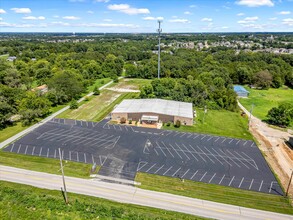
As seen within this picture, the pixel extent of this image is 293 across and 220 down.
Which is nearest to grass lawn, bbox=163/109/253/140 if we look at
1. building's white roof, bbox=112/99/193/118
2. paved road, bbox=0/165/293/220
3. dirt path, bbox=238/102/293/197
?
dirt path, bbox=238/102/293/197

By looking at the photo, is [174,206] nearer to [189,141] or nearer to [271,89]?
[189,141]

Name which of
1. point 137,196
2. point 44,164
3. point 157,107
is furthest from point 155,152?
point 157,107

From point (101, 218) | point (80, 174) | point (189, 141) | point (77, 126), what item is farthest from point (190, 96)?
point (101, 218)

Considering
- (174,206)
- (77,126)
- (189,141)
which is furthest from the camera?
(77,126)

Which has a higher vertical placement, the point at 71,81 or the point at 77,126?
the point at 71,81

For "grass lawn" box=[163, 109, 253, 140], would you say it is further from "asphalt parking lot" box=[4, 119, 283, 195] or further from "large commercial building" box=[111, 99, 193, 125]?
"asphalt parking lot" box=[4, 119, 283, 195]

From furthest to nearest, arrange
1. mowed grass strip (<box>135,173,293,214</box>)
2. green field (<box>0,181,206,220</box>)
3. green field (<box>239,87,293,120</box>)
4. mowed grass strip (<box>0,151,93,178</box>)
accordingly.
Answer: green field (<box>239,87,293,120</box>) → mowed grass strip (<box>0,151,93,178</box>) → mowed grass strip (<box>135,173,293,214</box>) → green field (<box>0,181,206,220</box>)
